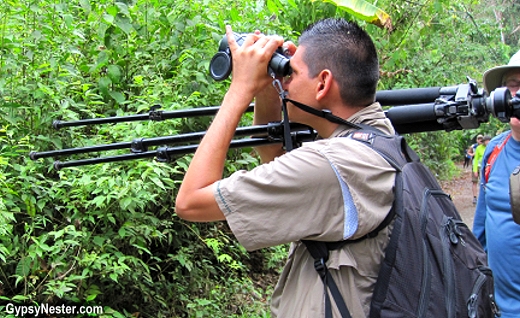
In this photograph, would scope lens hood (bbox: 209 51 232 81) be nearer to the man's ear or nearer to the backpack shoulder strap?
the man's ear

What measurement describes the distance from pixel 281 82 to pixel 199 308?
295cm

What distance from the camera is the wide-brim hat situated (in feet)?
9.93

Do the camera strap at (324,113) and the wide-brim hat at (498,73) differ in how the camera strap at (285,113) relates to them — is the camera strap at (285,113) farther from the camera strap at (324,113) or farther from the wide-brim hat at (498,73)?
the wide-brim hat at (498,73)

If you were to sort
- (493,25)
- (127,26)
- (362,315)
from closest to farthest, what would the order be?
(362,315), (127,26), (493,25)

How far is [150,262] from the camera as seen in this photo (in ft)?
14.6

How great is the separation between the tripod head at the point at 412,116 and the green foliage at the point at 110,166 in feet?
4.16

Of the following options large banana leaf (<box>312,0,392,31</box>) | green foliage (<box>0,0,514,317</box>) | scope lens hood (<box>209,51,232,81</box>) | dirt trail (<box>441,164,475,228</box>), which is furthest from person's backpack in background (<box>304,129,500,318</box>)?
dirt trail (<box>441,164,475,228</box>)

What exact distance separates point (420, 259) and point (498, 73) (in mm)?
1748

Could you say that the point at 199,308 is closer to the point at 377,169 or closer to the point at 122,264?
the point at 122,264

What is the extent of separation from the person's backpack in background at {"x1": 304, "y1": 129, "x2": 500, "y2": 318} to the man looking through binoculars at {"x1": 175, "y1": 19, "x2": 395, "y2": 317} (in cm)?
3

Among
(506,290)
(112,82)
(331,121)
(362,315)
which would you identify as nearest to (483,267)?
(362,315)

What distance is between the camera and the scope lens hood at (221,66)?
2.07m

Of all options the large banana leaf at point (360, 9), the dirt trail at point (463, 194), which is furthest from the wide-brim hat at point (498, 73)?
the dirt trail at point (463, 194)

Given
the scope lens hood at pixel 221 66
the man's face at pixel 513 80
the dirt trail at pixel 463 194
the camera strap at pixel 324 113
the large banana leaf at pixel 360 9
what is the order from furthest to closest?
1. the dirt trail at pixel 463 194
2. the large banana leaf at pixel 360 9
3. the man's face at pixel 513 80
4. the scope lens hood at pixel 221 66
5. the camera strap at pixel 324 113
